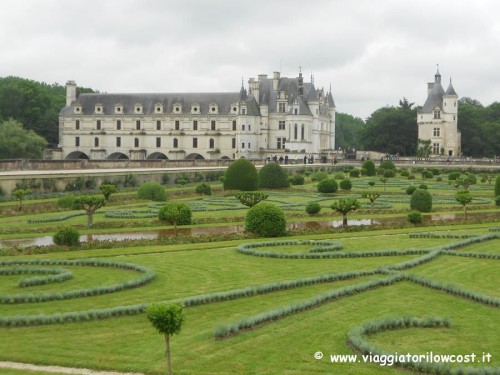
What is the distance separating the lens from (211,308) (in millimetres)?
11992

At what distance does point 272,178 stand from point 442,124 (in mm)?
48891

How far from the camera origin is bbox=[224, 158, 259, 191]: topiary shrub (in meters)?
38.8

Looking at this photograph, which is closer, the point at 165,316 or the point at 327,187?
the point at 165,316

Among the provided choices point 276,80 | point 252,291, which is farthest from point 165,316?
point 276,80

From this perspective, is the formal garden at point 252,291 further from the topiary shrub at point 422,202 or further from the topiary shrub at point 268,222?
the topiary shrub at point 422,202

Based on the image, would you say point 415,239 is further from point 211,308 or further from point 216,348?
point 216,348

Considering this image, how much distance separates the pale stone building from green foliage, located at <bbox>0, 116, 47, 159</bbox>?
45590 mm

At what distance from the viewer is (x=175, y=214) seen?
75.5 feet

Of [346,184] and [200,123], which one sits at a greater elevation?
[200,123]

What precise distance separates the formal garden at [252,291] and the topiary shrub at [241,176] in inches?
513

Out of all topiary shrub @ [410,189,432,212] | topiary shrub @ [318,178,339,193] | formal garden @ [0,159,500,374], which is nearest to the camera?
formal garden @ [0,159,500,374]

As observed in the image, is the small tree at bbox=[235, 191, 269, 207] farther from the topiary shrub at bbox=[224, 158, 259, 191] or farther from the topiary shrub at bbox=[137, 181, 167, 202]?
the topiary shrub at bbox=[224, 158, 259, 191]

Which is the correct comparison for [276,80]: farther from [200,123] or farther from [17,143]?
[17,143]

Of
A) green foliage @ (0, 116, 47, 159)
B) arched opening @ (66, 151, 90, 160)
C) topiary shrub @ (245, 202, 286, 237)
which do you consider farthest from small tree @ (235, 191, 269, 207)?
arched opening @ (66, 151, 90, 160)
